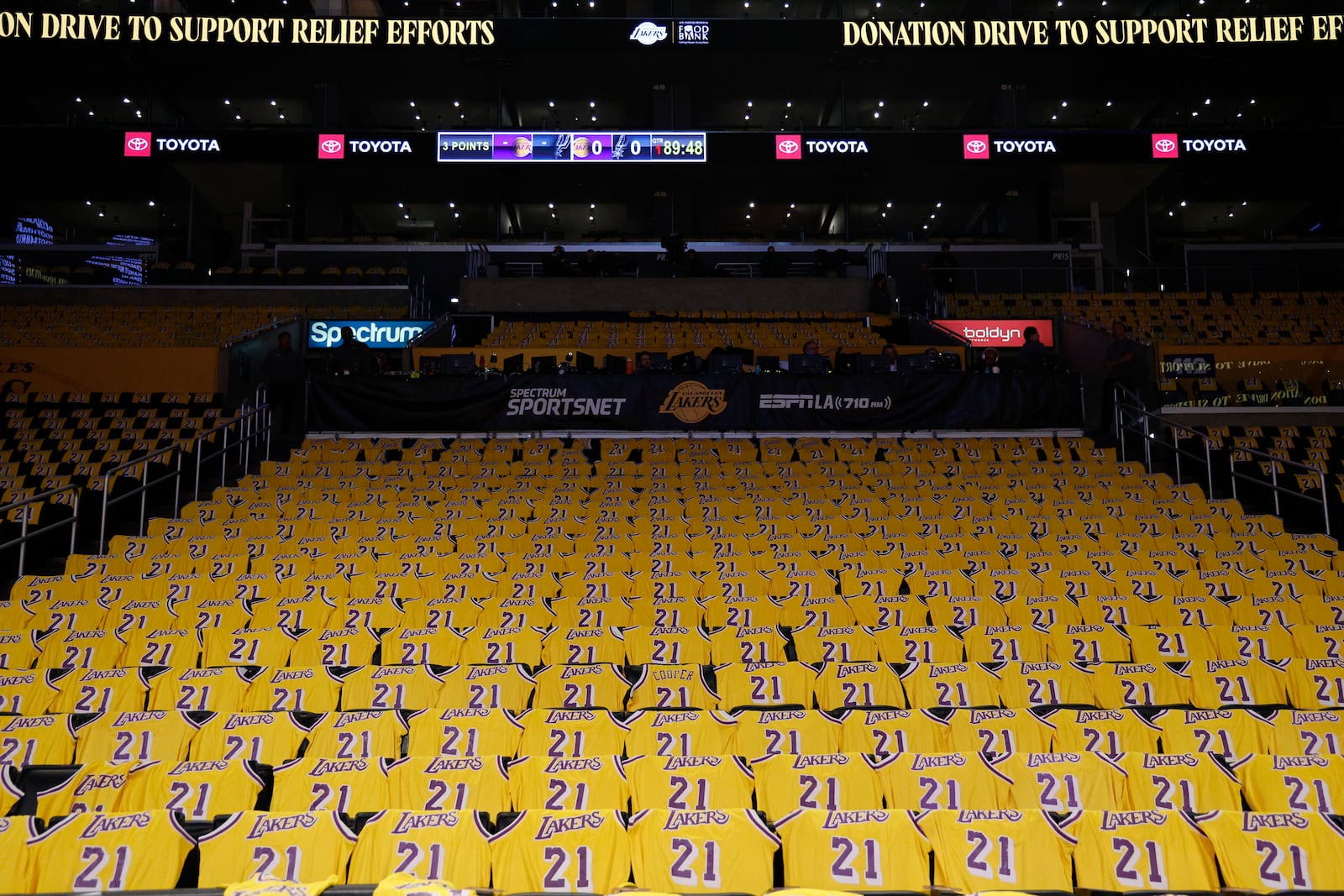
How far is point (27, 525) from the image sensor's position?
8.00m

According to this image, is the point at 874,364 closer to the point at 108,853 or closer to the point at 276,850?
the point at 276,850

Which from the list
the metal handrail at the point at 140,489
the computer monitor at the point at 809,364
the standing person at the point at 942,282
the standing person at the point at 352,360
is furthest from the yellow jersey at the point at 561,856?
the standing person at the point at 942,282

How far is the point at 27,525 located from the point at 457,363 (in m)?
6.24

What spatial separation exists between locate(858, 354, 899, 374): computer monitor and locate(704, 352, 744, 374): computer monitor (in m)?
1.46

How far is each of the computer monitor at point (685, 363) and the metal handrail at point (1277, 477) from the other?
5927mm

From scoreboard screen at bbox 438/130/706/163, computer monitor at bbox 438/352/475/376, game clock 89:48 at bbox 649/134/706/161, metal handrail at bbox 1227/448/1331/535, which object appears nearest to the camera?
metal handrail at bbox 1227/448/1331/535

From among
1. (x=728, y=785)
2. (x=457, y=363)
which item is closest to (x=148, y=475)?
(x=457, y=363)

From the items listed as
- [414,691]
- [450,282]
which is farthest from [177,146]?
[414,691]

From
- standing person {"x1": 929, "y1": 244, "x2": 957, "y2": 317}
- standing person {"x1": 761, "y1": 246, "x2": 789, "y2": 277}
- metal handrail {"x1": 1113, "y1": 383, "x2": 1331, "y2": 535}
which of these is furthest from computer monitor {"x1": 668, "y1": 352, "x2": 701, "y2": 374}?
standing person {"x1": 929, "y1": 244, "x2": 957, "y2": 317}

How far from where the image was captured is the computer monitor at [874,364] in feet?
41.4

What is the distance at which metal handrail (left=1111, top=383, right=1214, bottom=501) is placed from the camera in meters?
10.1

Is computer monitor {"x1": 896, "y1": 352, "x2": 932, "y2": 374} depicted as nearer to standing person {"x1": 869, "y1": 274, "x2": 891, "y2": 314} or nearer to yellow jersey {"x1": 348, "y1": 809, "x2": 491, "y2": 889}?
standing person {"x1": 869, "y1": 274, "x2": 891, "y2": 314}

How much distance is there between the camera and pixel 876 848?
3744 mm

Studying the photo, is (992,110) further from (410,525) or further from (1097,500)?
(410,525)
